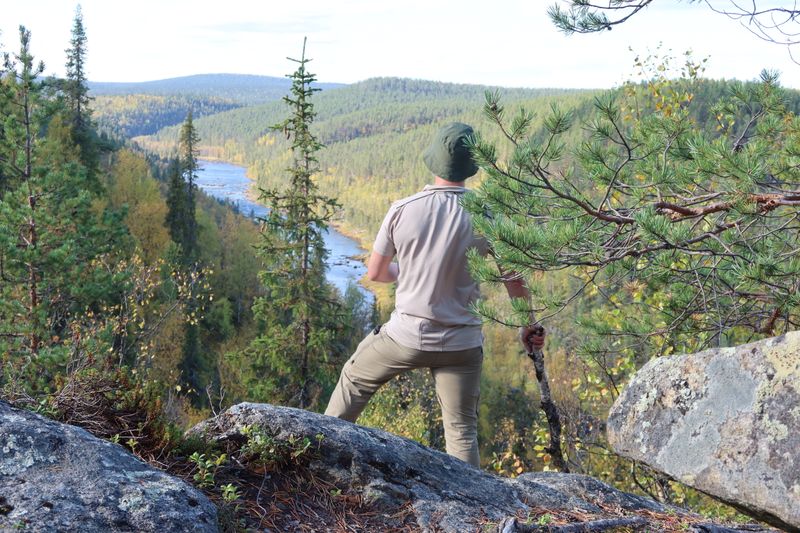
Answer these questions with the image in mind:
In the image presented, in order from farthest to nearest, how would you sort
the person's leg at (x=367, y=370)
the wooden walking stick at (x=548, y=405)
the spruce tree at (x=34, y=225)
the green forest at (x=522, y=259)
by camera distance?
the spruce tree at (x=34, y=225) < the wooden walking stick at (x=548, y=405) < the person's leg at (x=367, y=370) < the green forest at (x=522, y=259)

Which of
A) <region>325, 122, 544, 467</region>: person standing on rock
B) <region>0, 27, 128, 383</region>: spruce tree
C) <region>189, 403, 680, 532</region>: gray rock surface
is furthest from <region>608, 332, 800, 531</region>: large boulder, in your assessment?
<region>0, 27, 128, 383</region>: spruce tree

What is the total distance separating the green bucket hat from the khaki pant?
1.03m

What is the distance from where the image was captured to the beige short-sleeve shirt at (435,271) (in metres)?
3.84

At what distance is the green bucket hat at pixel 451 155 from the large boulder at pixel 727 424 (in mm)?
1523

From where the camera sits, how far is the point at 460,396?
3.99 m

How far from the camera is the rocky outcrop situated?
3072mm

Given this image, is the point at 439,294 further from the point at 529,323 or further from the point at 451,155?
the point at 451,155

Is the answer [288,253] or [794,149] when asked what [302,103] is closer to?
[288,253]

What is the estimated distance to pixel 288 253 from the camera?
1673 centimetres

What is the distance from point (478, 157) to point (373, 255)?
105cm

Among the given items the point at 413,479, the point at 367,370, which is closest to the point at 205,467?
the point at 413,479

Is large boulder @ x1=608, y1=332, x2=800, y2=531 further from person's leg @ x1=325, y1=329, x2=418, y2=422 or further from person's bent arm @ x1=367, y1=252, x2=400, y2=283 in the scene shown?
person's bent arm @ x1=367, y1=252, x2=400, y2=283

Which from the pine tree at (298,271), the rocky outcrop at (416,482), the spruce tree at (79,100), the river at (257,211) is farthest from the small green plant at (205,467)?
the river at (257,211)

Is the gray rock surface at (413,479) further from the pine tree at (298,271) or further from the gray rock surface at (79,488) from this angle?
the pine tree at (298,271)
